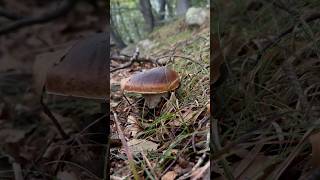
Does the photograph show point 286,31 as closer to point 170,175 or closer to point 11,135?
point 170,175

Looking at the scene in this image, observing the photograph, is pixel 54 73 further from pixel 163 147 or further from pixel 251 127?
pixel 251 127

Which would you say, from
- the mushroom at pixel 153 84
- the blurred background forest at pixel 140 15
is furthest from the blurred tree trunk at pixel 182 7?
the mushroom at pixel 153 84

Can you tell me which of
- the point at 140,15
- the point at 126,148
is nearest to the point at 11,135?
the point at 126,148

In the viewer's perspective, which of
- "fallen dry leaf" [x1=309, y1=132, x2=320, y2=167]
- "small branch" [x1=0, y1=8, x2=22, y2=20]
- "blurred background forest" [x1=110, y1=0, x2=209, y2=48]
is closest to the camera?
"fallen dry leaf" [x1=309, y1=132, x2=320, y2=167]

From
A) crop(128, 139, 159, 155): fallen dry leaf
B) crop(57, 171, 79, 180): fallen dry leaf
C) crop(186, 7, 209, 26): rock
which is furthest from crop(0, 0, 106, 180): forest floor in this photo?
crop(186, 7, 209, 26): rock

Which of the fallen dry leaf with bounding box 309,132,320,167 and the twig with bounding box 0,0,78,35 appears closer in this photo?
the fallen dry leaf with bounding box 309,132,320,167

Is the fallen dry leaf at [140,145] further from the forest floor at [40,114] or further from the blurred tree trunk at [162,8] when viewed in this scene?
the blurred tree trunk at [162,8]

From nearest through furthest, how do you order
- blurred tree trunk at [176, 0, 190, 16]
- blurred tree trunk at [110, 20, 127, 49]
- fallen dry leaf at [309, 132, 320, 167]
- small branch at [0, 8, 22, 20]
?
fallen dry leaf at [309, 132, 320, 167]
small branch at [0, 8, 22, 20]
blurred tree trunk at [176, 0, 190, 16]
blurred tree trunk at [110, 20, 127, 49]

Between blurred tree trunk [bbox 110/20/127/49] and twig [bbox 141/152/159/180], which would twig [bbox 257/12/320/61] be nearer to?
twig [bbox 141/152/159/180]

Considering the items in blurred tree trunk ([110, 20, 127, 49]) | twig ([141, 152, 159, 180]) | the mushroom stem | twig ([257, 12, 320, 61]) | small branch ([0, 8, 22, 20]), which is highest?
small branch ([0, 8, 22, 20])
